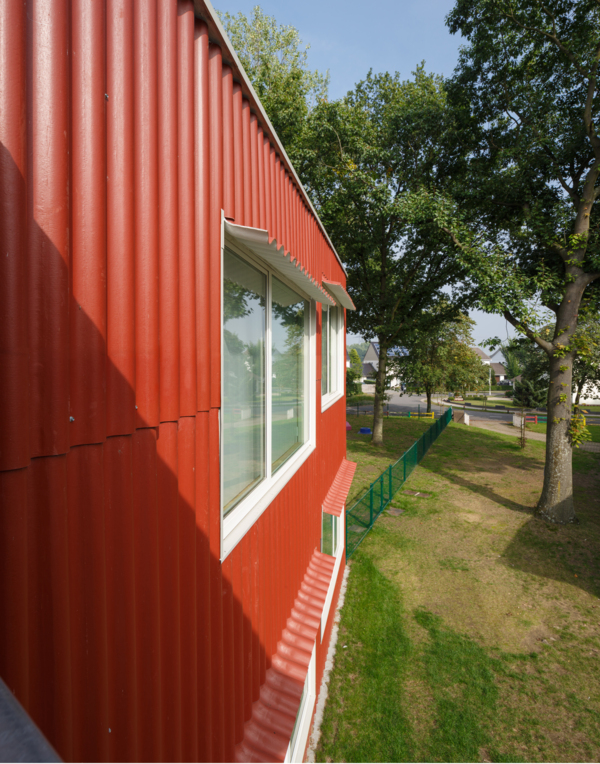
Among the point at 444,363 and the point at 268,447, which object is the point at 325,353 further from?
the point at 444,363

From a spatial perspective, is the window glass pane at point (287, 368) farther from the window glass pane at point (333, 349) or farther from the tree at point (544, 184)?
the tree at point (544, 184)

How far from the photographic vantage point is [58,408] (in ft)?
3.66

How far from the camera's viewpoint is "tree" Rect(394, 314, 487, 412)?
28.1 m

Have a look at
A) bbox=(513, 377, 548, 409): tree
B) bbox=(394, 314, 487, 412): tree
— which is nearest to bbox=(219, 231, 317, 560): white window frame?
bbox=(394, 314, 487, 412): tree

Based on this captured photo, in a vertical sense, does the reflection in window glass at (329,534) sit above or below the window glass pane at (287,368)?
below

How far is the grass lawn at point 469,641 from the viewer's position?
520cm

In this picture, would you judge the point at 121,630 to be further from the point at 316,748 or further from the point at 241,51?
the point at 241,51

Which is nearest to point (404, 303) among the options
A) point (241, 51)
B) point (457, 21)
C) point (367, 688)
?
point (457, 21)

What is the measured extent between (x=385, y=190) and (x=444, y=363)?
1825 centimetres

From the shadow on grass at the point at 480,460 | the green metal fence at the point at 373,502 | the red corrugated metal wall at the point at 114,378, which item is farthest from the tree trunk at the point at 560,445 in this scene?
the red corrugated metal wall at the point at 114,378

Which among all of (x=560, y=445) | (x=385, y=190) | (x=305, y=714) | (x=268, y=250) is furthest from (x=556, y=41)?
(x=305, y=714)

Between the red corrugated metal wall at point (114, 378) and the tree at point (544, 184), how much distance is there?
11933 mm

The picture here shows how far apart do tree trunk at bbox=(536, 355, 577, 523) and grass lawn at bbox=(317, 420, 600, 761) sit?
550 mm

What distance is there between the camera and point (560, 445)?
39.9ft
